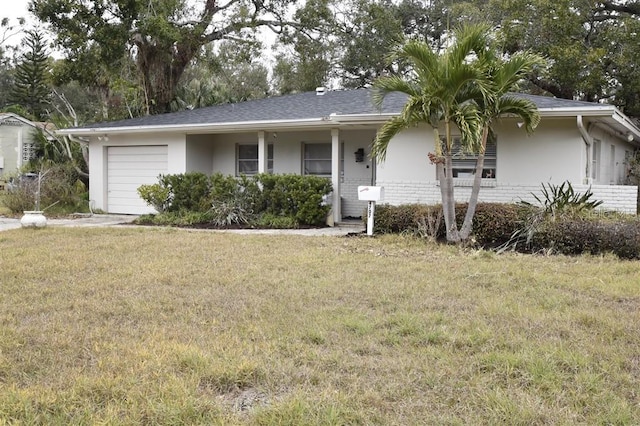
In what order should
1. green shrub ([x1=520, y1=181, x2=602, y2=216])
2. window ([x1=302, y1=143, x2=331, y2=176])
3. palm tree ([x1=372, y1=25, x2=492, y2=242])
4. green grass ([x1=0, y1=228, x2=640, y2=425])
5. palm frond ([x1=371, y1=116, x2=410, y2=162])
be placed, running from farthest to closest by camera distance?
window ([x1=302, y1=143, x2=331, y2=176])
palm frond ([x1=371, y1=116, x2=410, y2=162])
green shrub ([x1=520, y1=181, x2=602, y2=216])
palm tree ([x1=372, y1=25, x2=492, y2=242])
green grass ([x1=0, y1=228, x2=640, y2=425])

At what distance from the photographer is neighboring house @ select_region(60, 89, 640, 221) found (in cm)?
1105

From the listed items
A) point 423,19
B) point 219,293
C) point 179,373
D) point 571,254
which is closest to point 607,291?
point 571,254

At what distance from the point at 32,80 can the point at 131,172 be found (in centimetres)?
3082

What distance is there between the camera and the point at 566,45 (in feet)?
58.1

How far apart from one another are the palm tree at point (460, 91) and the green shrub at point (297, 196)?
2.77 meters

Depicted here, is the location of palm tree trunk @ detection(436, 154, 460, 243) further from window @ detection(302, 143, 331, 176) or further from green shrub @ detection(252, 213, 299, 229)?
window @ detection(302, 143, 331, 176)

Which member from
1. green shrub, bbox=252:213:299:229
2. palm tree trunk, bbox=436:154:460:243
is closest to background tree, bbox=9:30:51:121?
green shrub, bbox=252:213:299:229

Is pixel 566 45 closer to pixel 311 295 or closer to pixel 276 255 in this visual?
pixel 276 255

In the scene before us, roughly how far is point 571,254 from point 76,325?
24.4ft

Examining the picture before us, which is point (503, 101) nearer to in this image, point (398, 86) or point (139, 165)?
point (398, 86)

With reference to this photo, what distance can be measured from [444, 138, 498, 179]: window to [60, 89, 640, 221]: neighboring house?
22 millimetres

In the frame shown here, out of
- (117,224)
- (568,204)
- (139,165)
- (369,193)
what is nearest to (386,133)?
(369,193)

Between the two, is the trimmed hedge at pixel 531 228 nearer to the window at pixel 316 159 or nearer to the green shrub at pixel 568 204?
the green shrub at pixel 568 204

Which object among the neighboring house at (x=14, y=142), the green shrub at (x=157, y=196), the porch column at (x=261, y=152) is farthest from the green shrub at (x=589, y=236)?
the neighboring house at (x=14, y=142)
